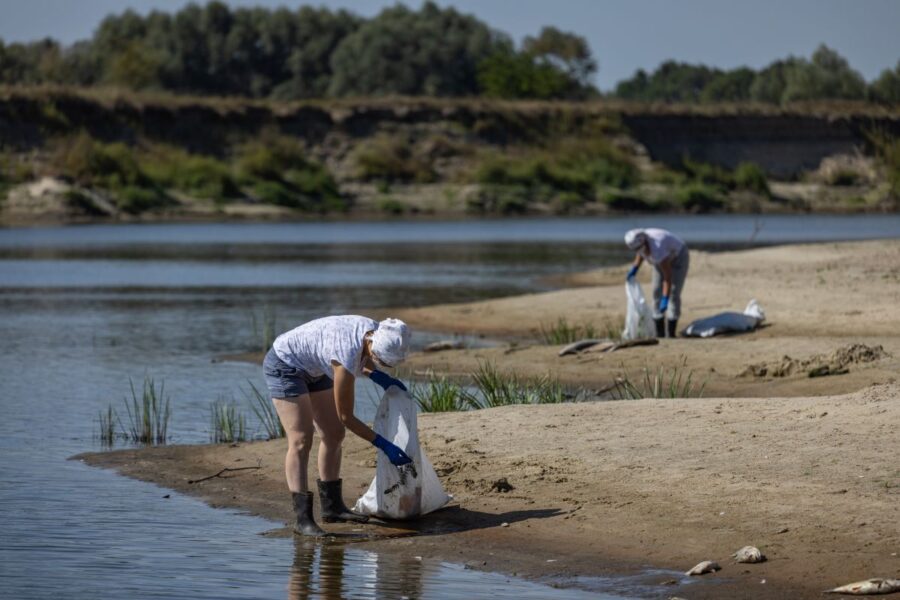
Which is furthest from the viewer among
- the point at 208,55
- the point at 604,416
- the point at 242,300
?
the point at 208,55

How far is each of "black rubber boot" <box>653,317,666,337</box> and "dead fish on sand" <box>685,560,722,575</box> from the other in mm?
10104

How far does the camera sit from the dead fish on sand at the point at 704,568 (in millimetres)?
8875

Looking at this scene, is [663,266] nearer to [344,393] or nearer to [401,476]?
[401,476]

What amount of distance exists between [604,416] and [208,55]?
10357cm

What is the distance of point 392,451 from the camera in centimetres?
992

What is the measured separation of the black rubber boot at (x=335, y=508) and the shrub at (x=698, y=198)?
60.9 meters

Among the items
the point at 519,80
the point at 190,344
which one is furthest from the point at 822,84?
the point at 190,344

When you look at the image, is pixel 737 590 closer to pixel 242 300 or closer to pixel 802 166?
pixel 242 300

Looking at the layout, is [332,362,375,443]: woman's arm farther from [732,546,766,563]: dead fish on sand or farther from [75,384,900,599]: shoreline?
[732,546,766,563]: dead fish on sand

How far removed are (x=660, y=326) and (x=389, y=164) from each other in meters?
51.2

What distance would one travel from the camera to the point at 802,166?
7931cm

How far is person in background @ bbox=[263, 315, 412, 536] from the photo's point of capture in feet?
30.7

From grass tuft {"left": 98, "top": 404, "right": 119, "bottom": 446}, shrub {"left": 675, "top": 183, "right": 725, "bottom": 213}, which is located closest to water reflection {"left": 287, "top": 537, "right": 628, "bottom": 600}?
grass tuft {"left": 98, "top": 404, "right": 119, "bottom": 446}

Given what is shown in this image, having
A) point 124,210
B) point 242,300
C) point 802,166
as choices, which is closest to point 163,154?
point 124,210
